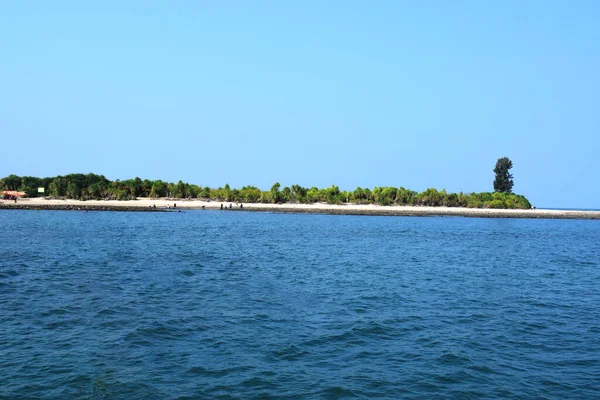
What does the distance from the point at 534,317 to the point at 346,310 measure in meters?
9.34

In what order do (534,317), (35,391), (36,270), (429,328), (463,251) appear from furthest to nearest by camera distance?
(463,251)
(36,270)
(534,317)
(429,328)
(35,391)

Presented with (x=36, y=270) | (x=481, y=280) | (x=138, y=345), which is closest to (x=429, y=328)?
(x=138, y=345)

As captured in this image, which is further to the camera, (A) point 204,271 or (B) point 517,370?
(A) point 204,271

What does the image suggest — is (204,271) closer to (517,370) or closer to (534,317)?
(534,317)

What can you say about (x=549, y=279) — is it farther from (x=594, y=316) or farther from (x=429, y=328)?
(x=429, y=328)

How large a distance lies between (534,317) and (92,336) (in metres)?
20.3

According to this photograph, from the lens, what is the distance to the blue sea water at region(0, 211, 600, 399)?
1392 cm

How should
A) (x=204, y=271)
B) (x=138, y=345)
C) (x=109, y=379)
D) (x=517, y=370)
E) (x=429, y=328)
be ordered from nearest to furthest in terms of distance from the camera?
(x=109, y=379), (x=517, y=370), (x=138, y=345), (x=429, y=328), (x=204, y=271)

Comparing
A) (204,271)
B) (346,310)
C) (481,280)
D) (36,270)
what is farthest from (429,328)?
(36,270)

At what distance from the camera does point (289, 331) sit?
1939 cm

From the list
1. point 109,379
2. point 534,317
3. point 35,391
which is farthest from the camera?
point 534,317

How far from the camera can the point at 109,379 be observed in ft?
45.5

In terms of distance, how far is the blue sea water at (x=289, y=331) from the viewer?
1392cm

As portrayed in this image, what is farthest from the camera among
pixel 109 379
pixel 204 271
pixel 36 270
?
pixel 204 271
